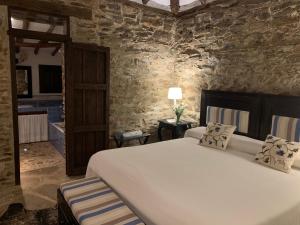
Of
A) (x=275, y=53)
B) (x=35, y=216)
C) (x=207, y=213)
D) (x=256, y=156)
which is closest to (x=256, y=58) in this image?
(x=275, y=53)

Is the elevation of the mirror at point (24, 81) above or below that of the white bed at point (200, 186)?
above

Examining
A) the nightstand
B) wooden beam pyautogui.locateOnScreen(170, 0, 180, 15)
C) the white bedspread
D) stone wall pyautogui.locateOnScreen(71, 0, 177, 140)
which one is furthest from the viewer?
wooden beam pyautogui.locateOnScreen(170, 0, 180, 15)

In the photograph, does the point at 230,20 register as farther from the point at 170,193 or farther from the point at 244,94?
the point at 170,193

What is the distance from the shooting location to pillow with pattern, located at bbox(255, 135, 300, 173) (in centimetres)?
254

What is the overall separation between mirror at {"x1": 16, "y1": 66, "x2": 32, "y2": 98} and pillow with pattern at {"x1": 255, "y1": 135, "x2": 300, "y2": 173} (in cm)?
752

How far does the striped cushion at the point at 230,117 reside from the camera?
3633 mm

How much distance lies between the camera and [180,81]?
488 centimetres

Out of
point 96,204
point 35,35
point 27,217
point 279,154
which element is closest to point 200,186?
point 96,204

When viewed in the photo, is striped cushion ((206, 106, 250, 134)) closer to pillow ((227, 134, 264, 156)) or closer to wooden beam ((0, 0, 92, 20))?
pillow ((227, 134, 264, 156))

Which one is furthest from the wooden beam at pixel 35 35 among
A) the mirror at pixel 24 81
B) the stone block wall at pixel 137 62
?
the mirror at pixel 24 81

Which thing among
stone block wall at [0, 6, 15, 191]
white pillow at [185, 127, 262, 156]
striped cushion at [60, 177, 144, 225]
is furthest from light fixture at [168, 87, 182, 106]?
stone block wall at [0, 6, 15, 191]

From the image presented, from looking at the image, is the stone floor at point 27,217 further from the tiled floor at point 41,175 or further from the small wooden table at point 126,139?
the small wooden table at point 126,139

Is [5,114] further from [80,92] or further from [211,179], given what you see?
[211,179]

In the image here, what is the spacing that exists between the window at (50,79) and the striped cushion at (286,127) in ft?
23.8
